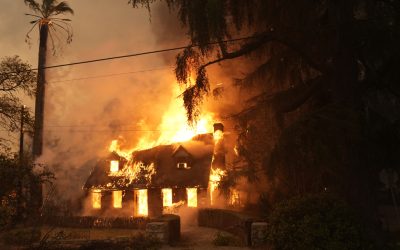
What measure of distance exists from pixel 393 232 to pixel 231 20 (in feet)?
32.6

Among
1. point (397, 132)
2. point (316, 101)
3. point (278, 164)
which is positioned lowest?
point (278, 164)

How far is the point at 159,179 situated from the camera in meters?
29.7

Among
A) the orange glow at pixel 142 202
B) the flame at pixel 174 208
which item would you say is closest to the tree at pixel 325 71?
the flame at pixel 174 208

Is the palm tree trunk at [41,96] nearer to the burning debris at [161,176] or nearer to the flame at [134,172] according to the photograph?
the burning debris at [161,176]

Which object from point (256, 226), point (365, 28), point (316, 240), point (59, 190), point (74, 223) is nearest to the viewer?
point (316, 240)

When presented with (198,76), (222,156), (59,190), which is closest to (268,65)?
(198,76)

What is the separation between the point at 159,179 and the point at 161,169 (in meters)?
1.14

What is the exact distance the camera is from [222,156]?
102ft

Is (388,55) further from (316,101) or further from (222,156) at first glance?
(222,156)

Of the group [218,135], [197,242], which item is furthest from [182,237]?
[218,135]

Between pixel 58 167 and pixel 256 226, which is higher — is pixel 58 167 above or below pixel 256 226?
above

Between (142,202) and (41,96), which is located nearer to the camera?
(142,202)

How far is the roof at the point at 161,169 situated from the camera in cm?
2895

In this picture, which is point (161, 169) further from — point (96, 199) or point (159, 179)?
point (96, 199)
